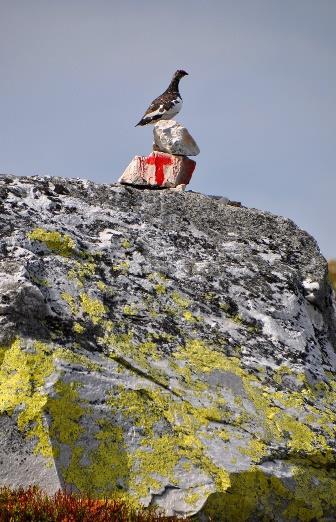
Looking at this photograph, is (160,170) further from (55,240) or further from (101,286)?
(101,286)

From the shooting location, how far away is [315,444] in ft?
23.2

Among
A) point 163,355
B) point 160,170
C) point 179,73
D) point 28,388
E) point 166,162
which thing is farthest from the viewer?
point 179,73

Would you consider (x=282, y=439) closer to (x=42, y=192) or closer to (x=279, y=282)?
(x=279, y=282)

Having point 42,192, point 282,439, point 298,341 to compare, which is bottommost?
point 282,439

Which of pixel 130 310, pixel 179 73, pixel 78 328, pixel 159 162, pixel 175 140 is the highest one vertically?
pixel 179 73

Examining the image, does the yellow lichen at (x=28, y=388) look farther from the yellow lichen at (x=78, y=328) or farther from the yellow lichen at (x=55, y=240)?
the yellow lichen at (x=55, y=240)

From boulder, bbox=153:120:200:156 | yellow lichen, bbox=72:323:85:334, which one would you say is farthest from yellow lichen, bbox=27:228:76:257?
boulder, bbox=153:120:200:156

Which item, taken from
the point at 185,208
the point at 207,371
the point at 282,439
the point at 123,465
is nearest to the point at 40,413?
the point at 123,465

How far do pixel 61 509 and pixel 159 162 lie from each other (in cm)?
608

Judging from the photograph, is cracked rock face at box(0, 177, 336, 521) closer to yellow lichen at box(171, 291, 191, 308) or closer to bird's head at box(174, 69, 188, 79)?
yellow lichen at box(171, 291, 191, 308)

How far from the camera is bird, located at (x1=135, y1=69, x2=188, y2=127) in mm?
11547

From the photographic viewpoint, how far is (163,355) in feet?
24.1

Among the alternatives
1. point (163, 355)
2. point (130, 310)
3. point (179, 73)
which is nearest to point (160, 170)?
point (179, 73)

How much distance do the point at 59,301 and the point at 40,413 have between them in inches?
52.2
